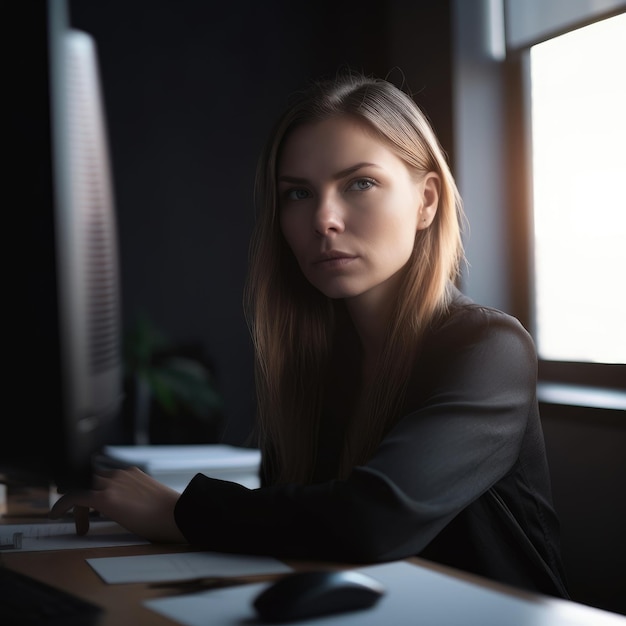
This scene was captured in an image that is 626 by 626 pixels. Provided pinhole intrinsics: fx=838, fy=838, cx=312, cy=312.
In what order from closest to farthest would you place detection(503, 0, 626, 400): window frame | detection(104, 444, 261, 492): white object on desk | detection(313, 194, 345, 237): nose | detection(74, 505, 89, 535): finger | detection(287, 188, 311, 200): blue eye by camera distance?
detection(74, 505, 89, 535): finger < detection(313, 194, 345, 237): nose < detection(287, 188, 311, 200): blue eye < detection(104, 444, 261, 492): white object on desk < detection(503, 0, 626, 400): window frame

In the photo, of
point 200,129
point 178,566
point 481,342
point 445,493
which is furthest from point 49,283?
point 200,129

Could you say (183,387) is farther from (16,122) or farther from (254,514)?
(16,122)

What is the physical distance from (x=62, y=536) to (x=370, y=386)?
0.58 metres

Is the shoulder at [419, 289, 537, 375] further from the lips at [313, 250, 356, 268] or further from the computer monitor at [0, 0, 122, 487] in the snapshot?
the computer monitor at [0, 0, 122, 487]

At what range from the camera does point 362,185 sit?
58.4 inches

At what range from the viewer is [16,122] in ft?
2.55

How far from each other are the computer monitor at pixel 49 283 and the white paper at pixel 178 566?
19 cm

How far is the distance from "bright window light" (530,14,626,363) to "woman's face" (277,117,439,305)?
97 cm

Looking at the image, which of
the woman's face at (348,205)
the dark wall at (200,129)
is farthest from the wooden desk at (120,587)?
the dark wall at (200,129)

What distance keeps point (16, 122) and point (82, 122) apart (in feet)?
0.99

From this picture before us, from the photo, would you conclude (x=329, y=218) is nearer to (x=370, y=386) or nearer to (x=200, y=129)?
(x=370, y=386)

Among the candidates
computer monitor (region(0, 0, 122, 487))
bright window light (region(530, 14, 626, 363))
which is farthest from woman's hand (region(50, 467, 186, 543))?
bright window light (region(530, 14, 626, 363))

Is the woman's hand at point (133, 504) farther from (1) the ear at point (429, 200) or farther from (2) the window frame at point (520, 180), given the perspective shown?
(2) the window frame at point (520, 180)

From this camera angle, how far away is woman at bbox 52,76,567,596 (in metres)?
1.02
